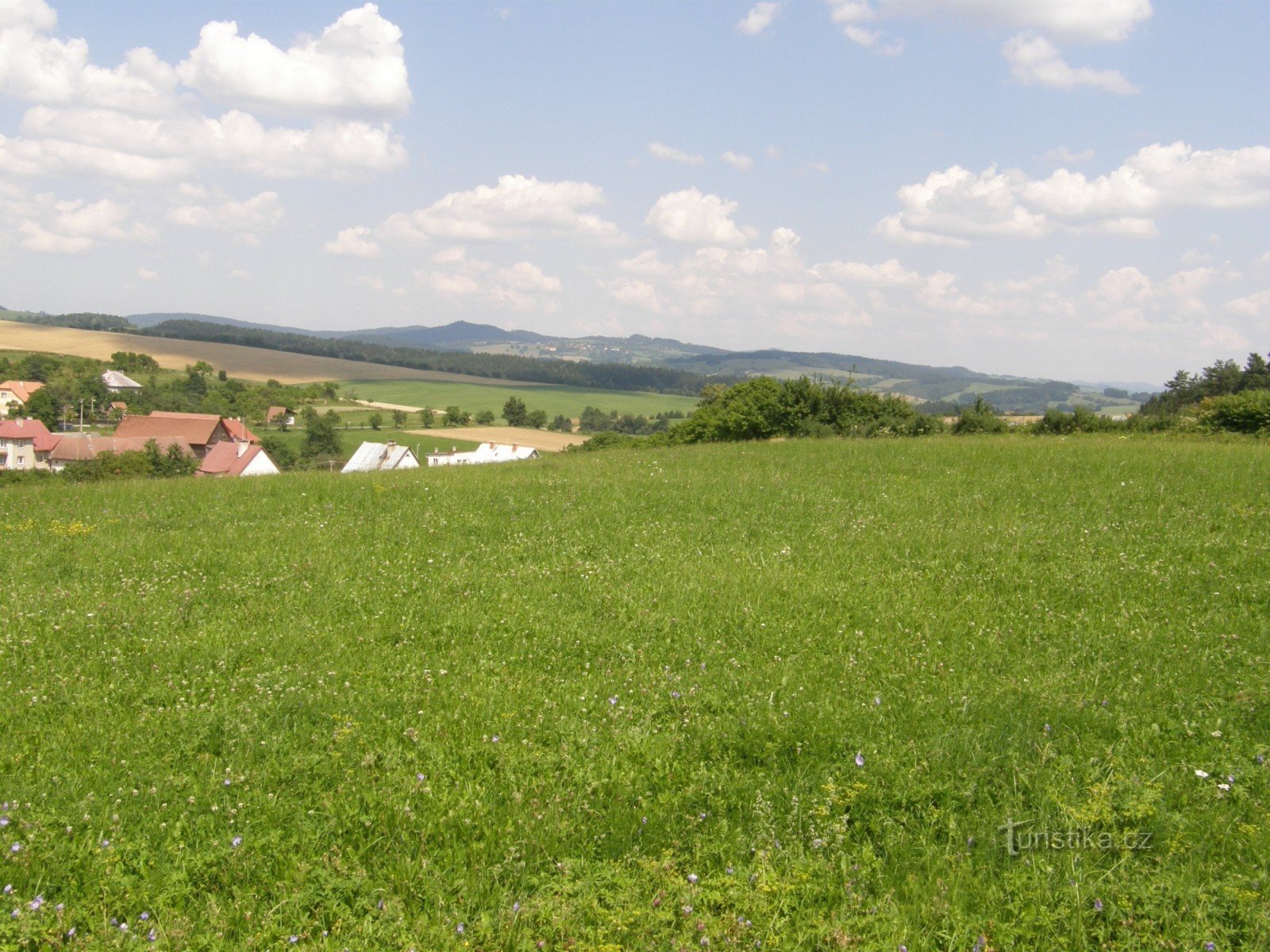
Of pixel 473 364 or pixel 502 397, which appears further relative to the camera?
pixel 473 364

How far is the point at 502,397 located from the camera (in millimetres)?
119375

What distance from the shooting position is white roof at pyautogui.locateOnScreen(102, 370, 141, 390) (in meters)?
79.0

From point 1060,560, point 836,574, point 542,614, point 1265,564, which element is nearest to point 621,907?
point 542,614

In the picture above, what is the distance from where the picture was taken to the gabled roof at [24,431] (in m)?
53.2

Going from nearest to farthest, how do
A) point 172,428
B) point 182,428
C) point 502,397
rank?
point 182,428, point 172,428, point 502,397

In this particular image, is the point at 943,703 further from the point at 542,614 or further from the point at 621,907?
the point at 542,614

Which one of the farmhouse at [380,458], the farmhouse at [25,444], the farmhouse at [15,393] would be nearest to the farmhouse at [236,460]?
the farmhouse at [380,458]

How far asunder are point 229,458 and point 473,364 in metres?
122

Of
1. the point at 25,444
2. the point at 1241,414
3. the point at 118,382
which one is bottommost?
the point at 25,444

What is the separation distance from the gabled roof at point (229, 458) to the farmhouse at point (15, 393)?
90.0 ft

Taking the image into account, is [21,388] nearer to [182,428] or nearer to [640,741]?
[182,428]

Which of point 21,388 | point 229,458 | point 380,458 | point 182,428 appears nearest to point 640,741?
point 380,458

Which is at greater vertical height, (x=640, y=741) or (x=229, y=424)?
(x=640, y=741)

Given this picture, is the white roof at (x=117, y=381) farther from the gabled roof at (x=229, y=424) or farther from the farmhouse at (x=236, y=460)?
the farmhouse at (x=236, y=460)
